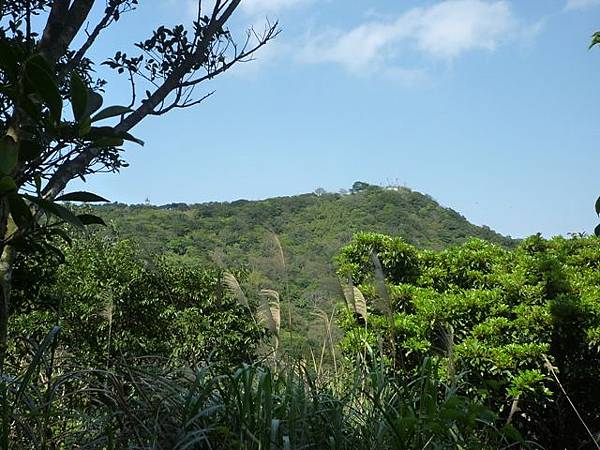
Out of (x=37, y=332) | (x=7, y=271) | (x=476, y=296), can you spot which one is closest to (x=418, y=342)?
(x=476, y=296)

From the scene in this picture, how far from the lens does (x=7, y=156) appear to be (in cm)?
134

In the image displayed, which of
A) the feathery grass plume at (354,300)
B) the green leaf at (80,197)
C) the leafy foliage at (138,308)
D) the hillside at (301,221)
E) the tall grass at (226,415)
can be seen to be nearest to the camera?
the green leaf at (80,197)

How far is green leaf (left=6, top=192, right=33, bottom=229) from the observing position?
1397mm

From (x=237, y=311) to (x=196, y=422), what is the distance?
7543 millimetres

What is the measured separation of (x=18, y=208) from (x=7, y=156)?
0.13 meters

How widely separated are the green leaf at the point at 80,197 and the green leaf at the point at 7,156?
1.07 ft

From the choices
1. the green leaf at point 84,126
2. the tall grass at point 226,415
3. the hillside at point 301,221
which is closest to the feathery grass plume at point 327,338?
the tall grass at point 226,415

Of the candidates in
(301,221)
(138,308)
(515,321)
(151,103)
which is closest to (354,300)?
(151,103)

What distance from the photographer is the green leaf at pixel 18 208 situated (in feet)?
4.58

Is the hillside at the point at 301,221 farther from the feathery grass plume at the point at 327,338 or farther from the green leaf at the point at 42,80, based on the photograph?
the green leaf at the point at 42,80

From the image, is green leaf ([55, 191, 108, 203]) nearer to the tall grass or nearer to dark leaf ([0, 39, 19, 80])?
dark leaf ([0, 39, 19, 80])

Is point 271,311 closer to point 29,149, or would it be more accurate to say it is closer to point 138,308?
point 29,149

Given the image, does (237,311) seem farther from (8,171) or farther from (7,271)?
(8,171)

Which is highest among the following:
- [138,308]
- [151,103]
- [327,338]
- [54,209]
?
[151,103]
